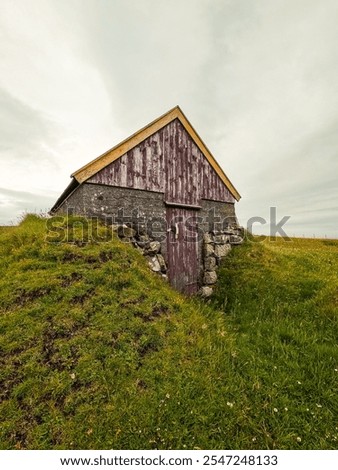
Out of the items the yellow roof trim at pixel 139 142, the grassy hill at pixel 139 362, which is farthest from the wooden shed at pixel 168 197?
the grassy hill at pixel 139 362

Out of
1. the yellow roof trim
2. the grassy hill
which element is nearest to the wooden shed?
the yellow roof trim

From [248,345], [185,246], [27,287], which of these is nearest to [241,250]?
[185,246]

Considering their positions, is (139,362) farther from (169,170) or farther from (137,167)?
(169,170)

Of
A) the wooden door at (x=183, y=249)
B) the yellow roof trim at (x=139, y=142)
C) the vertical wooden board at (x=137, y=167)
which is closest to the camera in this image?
the yellow roof trim at (x=139, y=142)

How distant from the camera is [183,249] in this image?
10438 mm

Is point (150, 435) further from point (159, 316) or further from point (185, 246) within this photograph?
point (185, 246)

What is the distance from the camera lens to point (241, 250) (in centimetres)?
1192

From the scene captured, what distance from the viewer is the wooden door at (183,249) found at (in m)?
10.0

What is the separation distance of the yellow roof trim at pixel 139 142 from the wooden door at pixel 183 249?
2782 mm

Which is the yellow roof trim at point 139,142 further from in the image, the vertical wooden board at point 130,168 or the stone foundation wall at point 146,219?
the stone foundation wall at point 146,219

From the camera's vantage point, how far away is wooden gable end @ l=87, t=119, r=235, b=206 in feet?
29.5

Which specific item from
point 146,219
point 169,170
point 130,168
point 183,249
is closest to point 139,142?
point 130,168

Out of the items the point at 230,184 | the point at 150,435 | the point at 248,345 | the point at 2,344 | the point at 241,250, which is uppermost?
the point at 230,184

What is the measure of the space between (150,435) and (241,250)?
370 inches
